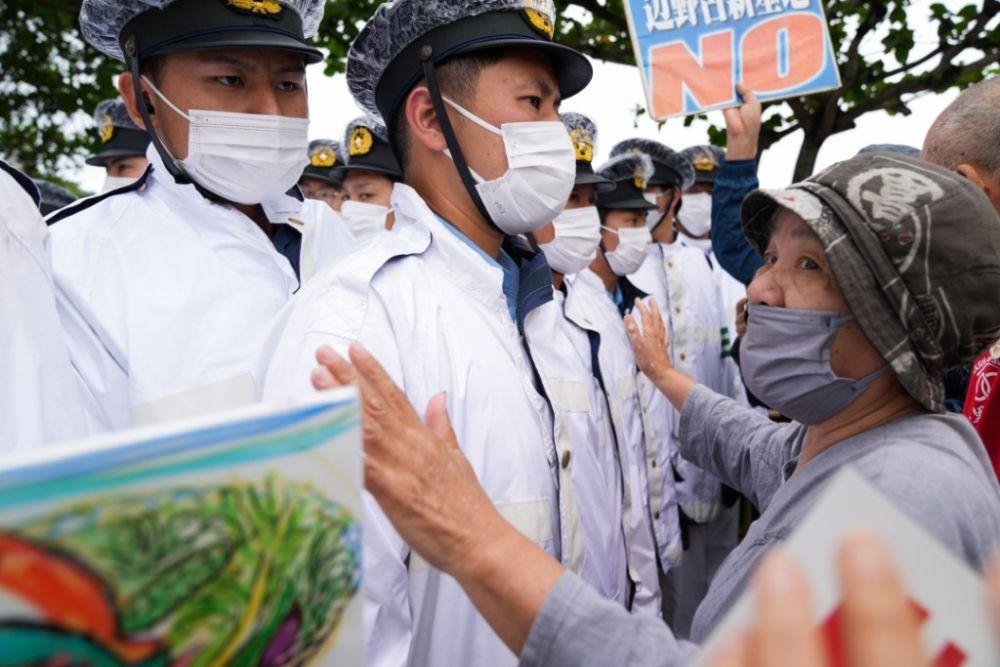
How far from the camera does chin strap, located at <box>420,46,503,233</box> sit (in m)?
2.20

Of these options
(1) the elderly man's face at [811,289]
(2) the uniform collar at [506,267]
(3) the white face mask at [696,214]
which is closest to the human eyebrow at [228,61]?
→ (2) the uniform collar at [506,267]

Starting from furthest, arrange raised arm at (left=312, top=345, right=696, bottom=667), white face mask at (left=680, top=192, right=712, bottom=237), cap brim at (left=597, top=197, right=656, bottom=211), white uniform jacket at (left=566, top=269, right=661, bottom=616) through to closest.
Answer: white face mask at (left=680, top=192, right=712, bottom=237) < cap brim at (left=597, top=197, right=656, bottom=211) < white uniform jacket at (left=566, top=269, right=661, bottom=616) < raised arm at (left=312, top=345, right=696, bottom=667)

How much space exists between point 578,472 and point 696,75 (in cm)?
209

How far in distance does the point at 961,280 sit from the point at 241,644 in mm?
1410

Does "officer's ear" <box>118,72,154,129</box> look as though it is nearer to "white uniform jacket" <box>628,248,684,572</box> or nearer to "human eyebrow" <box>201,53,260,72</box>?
Answer: "human eyebrow" <box>201,53,260,72</box>

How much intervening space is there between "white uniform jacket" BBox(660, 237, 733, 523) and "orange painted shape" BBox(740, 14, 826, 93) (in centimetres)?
247

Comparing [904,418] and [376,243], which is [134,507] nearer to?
[376,243]

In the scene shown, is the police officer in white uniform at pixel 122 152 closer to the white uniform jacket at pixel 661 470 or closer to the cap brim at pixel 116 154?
the cap brim at pixel 116 154

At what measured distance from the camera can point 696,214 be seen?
8117mm

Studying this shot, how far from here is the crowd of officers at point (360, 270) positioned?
5.68ft

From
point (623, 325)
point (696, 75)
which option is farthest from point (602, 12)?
point (696, 75)

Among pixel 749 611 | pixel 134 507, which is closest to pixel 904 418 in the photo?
pixel 749 611

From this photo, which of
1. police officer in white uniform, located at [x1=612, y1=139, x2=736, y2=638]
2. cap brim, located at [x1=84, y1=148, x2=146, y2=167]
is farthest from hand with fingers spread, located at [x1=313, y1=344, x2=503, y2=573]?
cap brim, located at [x1=84, y1=148, x2=146, y2=167]

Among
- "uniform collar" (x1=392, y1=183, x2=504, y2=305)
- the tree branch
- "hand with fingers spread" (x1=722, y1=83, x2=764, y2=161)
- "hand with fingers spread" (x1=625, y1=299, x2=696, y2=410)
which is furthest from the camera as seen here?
the tree branch
